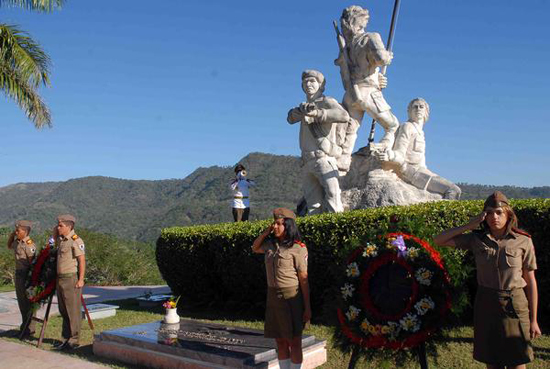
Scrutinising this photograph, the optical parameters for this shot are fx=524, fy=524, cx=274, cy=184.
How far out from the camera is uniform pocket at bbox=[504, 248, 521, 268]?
3.42 meters

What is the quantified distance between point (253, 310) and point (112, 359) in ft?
9.21

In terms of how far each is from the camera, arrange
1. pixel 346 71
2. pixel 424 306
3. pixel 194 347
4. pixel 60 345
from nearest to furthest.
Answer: pixel 424 306 → pixel 194 347 → pixel 60 345 → pixel 346 71

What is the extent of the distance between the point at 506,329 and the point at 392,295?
859 mm

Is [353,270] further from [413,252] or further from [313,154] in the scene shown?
[313,154]

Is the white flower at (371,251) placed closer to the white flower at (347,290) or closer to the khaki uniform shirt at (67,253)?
the white flower at (347,290)

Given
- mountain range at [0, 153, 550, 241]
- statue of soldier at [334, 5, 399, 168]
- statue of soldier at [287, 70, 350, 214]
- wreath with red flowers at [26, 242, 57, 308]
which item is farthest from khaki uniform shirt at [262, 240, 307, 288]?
mountain range at [0, 153, 550, 241]

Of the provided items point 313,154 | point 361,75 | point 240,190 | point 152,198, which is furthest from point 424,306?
point 152,198

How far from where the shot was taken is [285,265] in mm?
4512

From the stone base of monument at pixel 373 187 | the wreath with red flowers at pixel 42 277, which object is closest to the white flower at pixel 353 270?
the wreath with red flowers at pixel 42 277

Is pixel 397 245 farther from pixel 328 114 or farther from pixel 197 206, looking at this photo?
pixel 197 206

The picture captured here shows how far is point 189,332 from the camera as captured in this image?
6094 millimetres

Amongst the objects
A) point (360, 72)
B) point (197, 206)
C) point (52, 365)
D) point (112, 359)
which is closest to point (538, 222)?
point (360, 72)

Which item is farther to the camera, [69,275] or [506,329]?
[69,275]

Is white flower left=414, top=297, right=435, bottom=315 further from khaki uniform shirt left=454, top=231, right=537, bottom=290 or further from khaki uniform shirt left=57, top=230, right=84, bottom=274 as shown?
khaki uniform shirt left=57, top=230, right=84, bottom=274
